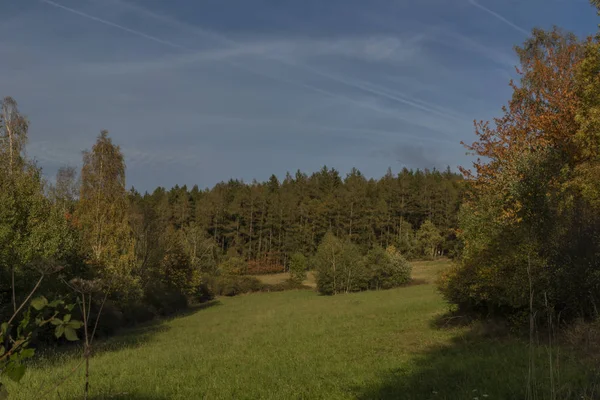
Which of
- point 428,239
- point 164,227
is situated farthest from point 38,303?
point 428,239

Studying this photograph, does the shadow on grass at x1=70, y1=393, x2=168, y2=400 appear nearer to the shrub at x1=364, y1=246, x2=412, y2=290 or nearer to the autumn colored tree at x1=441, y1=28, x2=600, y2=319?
the autumn colored tree at x1=441, y1=28, x2=600, y2=319

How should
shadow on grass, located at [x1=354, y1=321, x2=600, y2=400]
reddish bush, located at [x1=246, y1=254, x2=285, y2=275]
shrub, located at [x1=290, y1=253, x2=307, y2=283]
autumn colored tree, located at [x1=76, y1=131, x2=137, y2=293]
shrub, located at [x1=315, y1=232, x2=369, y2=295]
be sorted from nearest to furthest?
shadow on grass, located at [x1=354, y1=321, x2=600, y2=400] < autumn colored tree, located at [x1=76, y1=131, x2=137, y2=293] < shrub, located at [x1=315, y1=232, x2=369, y2=295] < shrub, located at [x1=290, y1=253, x2=307, y2=283] < reddish bush, located at [x1=246, y1=254, x2=285, y2=275]

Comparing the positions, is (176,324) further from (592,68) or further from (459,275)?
(592,68)

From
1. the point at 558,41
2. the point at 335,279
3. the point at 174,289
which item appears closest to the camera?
the point at 558,41

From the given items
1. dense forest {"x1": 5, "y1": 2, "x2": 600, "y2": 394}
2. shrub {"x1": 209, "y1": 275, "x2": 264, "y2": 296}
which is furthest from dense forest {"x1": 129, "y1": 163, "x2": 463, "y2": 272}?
dense forest {"x1": 5, "y1": 2, "x2": 600, "y2": 394}

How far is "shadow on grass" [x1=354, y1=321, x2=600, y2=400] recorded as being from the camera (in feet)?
23.3

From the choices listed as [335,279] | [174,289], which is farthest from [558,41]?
[174,289]

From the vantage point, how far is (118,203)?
29.4m

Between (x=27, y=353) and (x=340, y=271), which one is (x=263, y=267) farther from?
(x=27, y=353)

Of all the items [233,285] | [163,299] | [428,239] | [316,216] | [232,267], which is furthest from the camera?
[316,216]

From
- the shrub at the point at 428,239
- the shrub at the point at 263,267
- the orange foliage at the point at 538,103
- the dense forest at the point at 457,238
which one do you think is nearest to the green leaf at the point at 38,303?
the dense forest at the point at 457,238

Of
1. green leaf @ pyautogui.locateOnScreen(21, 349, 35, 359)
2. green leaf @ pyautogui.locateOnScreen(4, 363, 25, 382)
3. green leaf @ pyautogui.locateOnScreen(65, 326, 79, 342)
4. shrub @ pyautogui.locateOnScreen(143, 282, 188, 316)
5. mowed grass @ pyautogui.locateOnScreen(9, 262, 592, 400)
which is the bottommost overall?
shrub @ pyautogui.locateOnScreen(143, 282, 188, 316)

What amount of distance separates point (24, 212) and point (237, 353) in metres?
12.0

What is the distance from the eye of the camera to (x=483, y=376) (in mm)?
8594
